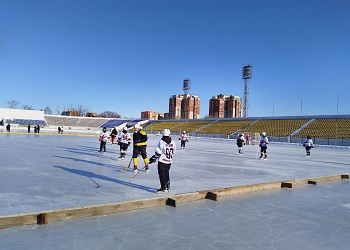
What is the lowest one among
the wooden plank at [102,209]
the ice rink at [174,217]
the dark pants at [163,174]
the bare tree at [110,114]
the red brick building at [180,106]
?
the ice rink at [174,217]

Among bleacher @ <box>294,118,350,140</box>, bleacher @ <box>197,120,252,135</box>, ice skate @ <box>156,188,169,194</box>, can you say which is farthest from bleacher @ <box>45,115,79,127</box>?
ice skate @ <box>156,188,169,194</box>

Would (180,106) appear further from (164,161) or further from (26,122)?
(164,161)

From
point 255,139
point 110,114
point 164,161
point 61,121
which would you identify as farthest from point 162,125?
point 110,114

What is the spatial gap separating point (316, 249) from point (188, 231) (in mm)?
1718

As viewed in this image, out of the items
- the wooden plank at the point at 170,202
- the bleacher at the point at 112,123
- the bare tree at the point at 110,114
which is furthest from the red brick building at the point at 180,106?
the wooden plank at the point at 170,202

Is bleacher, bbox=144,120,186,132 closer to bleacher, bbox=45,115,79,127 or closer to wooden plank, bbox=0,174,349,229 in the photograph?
bleacher, bbox=45,115,79,127

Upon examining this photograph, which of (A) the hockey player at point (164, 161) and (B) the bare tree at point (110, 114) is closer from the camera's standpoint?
(A) the hockey player at point (164, 161)

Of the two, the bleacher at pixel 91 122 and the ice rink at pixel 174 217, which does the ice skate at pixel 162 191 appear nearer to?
the ice rink at pixel 174 217

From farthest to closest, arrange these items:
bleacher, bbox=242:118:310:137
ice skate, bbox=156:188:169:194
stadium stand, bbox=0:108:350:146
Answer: bleacher, bbox=242:118:310:137 < stadium stand, bbox=0:108:350:146 < ice skate, bbox=156:188:169:194

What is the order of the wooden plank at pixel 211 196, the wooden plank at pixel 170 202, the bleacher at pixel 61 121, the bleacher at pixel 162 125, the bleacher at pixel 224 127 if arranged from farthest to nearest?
the bleacher at pixel 61 121, the bleacher at pixel 162 125, the bleacher at pixel 224 127, the wooden plank at pixel 211 196, the wooden plank at pixel 170 202

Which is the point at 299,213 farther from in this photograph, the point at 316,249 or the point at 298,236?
the point at 316,249

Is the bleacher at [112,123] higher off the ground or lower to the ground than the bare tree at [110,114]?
lower

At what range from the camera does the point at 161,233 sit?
4.02 metres

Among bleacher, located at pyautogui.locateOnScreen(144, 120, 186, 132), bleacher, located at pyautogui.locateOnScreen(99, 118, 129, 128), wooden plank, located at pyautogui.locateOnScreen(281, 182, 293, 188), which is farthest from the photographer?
bleacher, located at pyautogui.locateOnScreen(99, 118, 129, 128)
